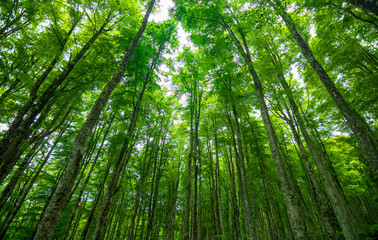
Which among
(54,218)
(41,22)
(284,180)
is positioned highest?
(41,22)

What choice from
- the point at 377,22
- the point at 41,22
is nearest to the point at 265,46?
the point at 377,22

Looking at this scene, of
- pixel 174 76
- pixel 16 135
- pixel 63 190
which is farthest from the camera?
pixel 174 76

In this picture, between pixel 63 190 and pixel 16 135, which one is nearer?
pixel 63 190

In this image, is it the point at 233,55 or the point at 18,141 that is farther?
the point at 233,55

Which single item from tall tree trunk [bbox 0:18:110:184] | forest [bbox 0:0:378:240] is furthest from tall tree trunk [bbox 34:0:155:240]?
tall tree trunk [bbox 0:18:110:184]

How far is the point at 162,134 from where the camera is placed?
15023 millimetres

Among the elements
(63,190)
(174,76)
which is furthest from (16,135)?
(174,76)

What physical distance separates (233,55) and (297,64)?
4.62m

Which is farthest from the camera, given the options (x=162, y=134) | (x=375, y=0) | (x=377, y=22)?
(x=162, y=134)

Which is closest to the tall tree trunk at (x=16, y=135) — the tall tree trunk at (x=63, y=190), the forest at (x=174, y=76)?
the forest at (x=174, y=76)

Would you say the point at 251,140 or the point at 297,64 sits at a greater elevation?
the point at 297,64

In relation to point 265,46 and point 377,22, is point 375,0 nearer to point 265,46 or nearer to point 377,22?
point 377,22

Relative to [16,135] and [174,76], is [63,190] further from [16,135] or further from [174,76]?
[174,76]

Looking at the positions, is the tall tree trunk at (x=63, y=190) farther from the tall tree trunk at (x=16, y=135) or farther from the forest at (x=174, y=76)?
the tall tree trunk at (x=16, y=135)
